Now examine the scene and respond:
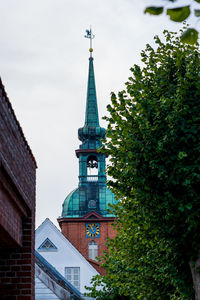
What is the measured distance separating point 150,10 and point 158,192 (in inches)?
347

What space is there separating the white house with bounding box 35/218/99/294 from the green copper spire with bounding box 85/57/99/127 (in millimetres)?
18065

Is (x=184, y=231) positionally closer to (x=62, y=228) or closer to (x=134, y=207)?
(x=134, y=207)

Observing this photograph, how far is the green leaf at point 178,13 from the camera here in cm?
218

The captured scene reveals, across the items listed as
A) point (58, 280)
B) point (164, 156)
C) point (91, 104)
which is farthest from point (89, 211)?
point (164, 156)

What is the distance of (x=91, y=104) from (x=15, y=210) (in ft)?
167

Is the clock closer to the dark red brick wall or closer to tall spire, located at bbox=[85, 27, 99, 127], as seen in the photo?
the dark red brick wall

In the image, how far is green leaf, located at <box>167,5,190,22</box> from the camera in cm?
218

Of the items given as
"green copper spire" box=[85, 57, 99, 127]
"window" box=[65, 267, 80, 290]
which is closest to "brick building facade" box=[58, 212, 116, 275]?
"green copper spire" box=[85, 57, 99, 127]

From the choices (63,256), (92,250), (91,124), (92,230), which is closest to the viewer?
(63,256)

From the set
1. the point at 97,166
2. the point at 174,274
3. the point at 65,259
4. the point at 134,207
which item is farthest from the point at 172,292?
the point at 97,166

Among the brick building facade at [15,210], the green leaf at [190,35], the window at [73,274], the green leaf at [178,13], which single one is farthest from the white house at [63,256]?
the green leaf at [178,13]

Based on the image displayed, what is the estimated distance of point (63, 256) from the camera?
3725cm

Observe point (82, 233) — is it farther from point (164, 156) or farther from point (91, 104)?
point (164, 156)

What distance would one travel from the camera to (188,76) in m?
11.1
